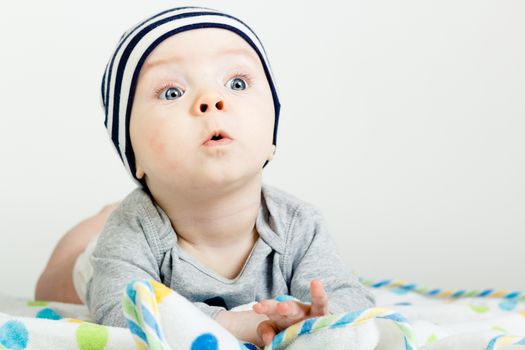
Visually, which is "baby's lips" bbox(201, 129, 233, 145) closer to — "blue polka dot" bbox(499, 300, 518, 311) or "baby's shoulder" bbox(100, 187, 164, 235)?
"baby's shoulder" bbox(100, 187, 164, 235)

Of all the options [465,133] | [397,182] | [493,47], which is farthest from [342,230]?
[493,47]

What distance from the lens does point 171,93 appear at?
1.28 meters

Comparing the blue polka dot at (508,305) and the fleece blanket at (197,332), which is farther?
the blue polka dot at (508,305)

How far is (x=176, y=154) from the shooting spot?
4.09 feet

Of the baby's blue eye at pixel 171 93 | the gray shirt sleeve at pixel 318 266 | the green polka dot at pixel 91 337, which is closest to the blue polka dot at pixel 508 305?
the gray shirt sleeve at pixel 318 266

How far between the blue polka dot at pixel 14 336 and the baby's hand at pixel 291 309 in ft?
0.88

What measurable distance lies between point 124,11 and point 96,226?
948 millimetres

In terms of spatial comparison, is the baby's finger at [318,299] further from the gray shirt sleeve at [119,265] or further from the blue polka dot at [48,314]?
the blue polka dot at [48,314]

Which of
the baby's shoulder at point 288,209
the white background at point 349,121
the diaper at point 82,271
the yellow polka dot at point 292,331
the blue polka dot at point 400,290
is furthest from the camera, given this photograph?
the white background at point 349,121

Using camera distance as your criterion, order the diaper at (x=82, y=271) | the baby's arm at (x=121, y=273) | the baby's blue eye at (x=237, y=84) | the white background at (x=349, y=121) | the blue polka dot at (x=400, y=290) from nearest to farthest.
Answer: the baby's arm at (x=121, y=273)
the baby's blue eye at (x=237, y=84)
the diaper at (x=82, y=271)
the blue polka dot at (x=400, y=290)
the white background at (x=349, y=121)

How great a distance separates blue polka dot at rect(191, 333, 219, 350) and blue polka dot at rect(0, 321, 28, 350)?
254 mm

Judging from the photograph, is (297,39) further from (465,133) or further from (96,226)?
(96,226)

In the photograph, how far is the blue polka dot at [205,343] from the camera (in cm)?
92

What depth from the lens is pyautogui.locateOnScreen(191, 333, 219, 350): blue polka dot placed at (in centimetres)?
92
